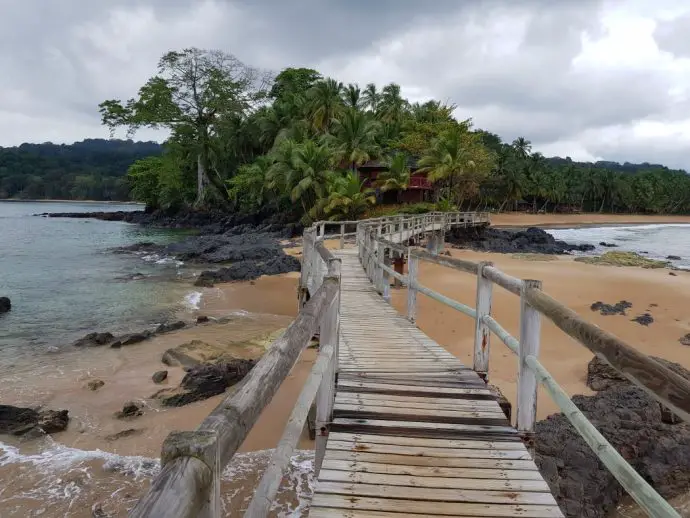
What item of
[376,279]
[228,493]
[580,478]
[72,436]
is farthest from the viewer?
[376,279]

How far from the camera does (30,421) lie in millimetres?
6730

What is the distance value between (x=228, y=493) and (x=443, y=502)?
310 cm

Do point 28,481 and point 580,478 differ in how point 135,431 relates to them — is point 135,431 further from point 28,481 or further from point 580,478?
point 580,478

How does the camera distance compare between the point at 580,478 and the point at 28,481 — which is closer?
the point at 580,478

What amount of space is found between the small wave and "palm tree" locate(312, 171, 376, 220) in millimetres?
15910

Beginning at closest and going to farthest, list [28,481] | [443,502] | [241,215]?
[443,502]
[28,481]
[241,215]

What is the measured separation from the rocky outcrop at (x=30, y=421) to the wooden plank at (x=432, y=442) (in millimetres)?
5043

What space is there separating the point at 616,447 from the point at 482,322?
207 cm

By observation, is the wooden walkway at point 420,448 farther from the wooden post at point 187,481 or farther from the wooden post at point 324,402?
the wooden post at point 187,481

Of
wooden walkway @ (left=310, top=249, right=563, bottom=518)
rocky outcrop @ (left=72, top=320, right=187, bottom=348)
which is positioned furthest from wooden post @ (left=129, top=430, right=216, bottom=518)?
rocky outcrop @ (left=72, top=320, right=187, bottom=348)

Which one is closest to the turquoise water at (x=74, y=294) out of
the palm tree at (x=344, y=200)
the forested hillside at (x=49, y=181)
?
the palm tree at (x=344, y=200)

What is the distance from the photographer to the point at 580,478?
4.43 m

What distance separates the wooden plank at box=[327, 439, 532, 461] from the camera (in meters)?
3.09

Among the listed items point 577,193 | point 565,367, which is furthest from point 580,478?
point 577,193
